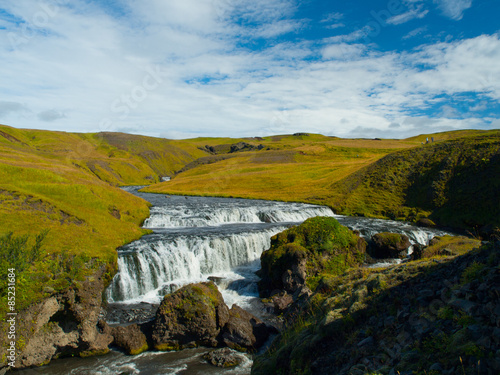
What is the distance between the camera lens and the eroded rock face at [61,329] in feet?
50.0

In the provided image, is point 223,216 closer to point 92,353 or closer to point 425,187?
point 92,353

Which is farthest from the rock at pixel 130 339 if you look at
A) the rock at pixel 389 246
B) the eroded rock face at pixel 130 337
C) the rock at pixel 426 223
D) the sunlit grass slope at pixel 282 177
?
the sunlit grass slope at pixel 282 177

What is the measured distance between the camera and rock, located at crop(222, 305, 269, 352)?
17531 millimetres

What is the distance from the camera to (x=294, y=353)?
29.2 ft

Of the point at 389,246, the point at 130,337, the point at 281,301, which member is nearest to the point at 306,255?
the point at 281,301

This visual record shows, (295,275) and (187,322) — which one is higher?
(295,275)

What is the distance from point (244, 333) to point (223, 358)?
6.51 feet

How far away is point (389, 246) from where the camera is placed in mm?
33844

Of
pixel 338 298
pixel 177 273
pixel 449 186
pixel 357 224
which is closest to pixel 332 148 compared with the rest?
pixel 449 186

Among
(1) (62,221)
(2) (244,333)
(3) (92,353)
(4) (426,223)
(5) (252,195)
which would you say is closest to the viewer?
(3) (92,353)

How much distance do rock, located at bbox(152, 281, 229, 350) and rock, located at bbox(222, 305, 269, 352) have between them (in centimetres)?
60

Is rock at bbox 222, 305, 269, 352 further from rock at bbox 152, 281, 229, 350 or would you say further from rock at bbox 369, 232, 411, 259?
rock at bbox 369, 232, 411, 259

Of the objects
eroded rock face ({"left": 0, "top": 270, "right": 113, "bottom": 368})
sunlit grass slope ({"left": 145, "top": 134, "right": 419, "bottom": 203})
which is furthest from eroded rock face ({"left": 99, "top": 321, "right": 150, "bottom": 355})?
sunlit grass slope ({"left": 145, "top": 134, "right": 419, "bottom": 203})

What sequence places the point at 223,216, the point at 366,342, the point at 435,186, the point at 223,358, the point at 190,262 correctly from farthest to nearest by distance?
the point at 435,186
the point at 223,216
the point at 190,262
the point at 223,358
the point at 366,342
